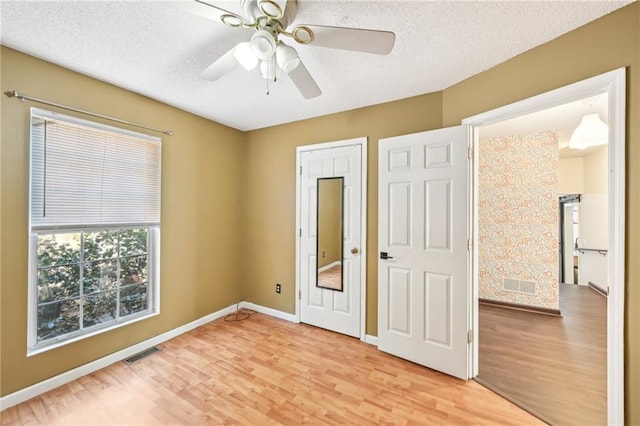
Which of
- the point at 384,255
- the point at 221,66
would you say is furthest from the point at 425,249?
the point at 221,66

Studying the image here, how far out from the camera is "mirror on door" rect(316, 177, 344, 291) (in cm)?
297

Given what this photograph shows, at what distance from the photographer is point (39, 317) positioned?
196 cm

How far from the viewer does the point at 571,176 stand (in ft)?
16.5

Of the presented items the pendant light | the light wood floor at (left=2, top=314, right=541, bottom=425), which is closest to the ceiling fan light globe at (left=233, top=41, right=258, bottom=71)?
the light wood floor at (left=2, top=314, right=541, bottom=425)

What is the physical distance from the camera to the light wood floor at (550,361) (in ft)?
6.00

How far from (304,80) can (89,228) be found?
7.27ft

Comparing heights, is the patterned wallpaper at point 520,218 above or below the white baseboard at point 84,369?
above

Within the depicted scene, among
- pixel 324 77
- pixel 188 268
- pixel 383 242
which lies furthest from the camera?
pixel 188 268

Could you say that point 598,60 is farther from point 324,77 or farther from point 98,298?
point 98,298

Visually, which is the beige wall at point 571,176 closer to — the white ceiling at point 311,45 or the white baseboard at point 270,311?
the white ceiling at point 311,45

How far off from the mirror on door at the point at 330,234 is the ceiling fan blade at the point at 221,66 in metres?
1.66

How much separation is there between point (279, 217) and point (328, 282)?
108 centimetres

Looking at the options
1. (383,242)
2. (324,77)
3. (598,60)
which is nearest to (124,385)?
(383,242)

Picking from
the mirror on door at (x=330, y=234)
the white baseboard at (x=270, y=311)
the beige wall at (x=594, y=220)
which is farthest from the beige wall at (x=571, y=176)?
the white baseboard at (x=270, y=311)
